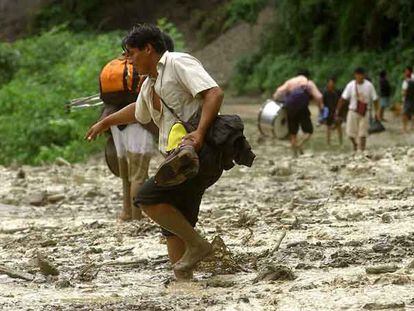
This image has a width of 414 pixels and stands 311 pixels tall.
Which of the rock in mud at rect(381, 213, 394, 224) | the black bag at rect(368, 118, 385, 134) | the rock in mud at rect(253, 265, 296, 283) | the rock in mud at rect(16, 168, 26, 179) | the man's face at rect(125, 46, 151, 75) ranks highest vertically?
the man's face at rect(125, 46, 151, 75)

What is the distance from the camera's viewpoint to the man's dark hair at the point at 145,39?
702cm

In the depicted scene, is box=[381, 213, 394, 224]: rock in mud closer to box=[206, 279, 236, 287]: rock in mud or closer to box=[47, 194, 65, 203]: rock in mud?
box=[206, 279, 236, 287]: rock in mud

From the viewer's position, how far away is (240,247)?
329 inches

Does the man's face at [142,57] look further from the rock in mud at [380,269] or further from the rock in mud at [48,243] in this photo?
the rock in mud at [48,243]

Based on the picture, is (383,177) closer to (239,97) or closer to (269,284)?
(269,284)

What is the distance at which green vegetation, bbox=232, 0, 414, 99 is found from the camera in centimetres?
3303

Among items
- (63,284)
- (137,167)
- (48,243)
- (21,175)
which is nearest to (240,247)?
(63,284)

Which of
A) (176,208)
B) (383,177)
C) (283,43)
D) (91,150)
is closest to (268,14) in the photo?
(283,43)

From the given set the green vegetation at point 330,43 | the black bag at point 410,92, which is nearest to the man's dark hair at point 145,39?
the black bag at point 410,92

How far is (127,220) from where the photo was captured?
10516mm

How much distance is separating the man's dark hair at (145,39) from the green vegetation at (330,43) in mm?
23484

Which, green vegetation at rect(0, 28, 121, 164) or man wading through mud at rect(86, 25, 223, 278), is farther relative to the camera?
green vegetation at rect(0, 28, 121, 164)

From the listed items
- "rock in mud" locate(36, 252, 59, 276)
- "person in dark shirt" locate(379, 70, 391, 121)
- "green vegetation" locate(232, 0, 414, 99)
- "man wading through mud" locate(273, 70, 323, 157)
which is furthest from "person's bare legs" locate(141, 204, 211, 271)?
"green vegetation" locate(232, 0, 414, 99)

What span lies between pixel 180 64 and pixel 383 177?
7.50 meters
